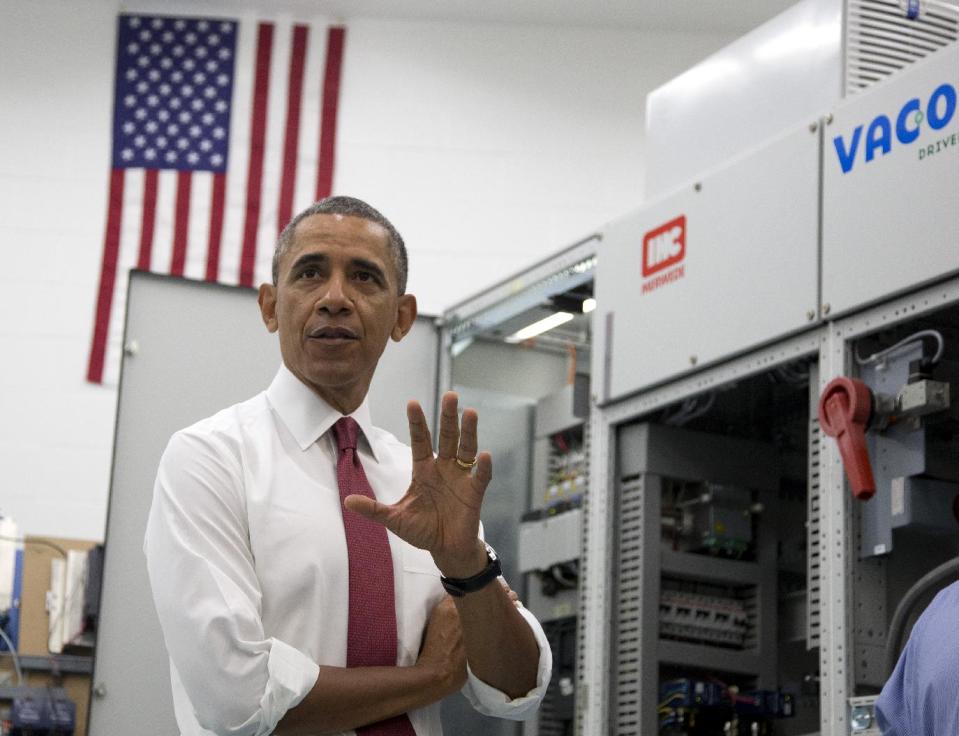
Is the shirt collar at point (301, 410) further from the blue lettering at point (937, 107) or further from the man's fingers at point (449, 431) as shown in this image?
the blue lettering at point (937, 107)

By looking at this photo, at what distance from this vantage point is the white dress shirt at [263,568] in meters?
1.61

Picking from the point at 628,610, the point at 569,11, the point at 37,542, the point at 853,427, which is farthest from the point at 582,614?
the point at 569,11

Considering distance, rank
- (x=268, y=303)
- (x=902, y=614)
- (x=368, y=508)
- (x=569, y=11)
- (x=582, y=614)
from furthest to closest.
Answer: (x=569, y=11) < (x=582, y=614) < (x=902, y=614) < (x=268, y=303) < (x=368, y=508)

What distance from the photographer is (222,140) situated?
635cm

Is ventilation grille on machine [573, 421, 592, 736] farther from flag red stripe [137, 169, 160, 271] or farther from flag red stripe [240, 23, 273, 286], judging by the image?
flag red stripe [137, 169, 160, 271]

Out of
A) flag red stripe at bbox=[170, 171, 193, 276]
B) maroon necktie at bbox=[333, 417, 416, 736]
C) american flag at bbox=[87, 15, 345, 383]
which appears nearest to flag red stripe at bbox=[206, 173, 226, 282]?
american flag at bbox=[87, 15, 345, 383]

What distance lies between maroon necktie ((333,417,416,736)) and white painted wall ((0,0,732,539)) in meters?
4.41

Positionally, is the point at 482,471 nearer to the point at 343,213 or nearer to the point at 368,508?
the point at 368,508

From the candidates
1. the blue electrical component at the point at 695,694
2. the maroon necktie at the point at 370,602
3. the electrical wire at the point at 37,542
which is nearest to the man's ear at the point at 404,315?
the maroon necktie at the point at 370,602

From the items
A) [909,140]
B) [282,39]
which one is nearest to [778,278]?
[909,140]

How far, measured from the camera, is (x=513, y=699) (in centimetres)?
181

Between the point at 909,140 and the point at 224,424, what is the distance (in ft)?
4.34

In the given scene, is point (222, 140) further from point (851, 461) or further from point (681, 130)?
point (851, 461)

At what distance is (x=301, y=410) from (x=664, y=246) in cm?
138
